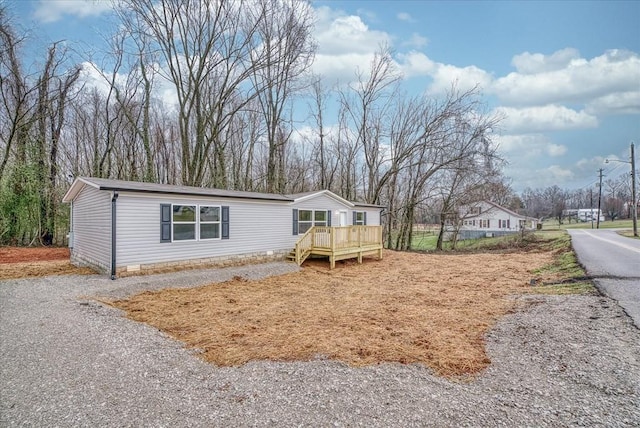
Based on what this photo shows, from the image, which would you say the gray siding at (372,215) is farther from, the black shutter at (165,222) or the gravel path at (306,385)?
the gravel path at (306,385)

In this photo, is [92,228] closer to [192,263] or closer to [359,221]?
[192,263]

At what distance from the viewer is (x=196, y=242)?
32.9ft

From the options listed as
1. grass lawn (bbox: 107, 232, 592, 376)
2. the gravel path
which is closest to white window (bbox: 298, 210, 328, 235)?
grass lawn (bbox: 107, 232, 592, 376)

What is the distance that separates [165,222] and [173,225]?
28 centimetres

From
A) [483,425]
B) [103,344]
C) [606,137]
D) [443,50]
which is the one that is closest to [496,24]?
[443,50]

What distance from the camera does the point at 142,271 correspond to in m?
8.85

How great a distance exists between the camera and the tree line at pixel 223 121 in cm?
1630

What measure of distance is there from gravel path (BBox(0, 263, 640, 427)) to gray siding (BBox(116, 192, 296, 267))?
403 cm

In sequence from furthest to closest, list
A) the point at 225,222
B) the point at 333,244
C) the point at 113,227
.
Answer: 1. the point at 333,244
2. the point at 225,222
3. the point at 113,227

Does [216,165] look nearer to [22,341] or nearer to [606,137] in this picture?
[22,341]

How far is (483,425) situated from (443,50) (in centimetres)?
1741

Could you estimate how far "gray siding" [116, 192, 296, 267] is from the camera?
8.60m

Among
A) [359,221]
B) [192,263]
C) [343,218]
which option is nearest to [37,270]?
[192,263]

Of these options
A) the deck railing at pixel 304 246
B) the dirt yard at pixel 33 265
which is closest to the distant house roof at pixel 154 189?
the deck railing at pixel 304 246
